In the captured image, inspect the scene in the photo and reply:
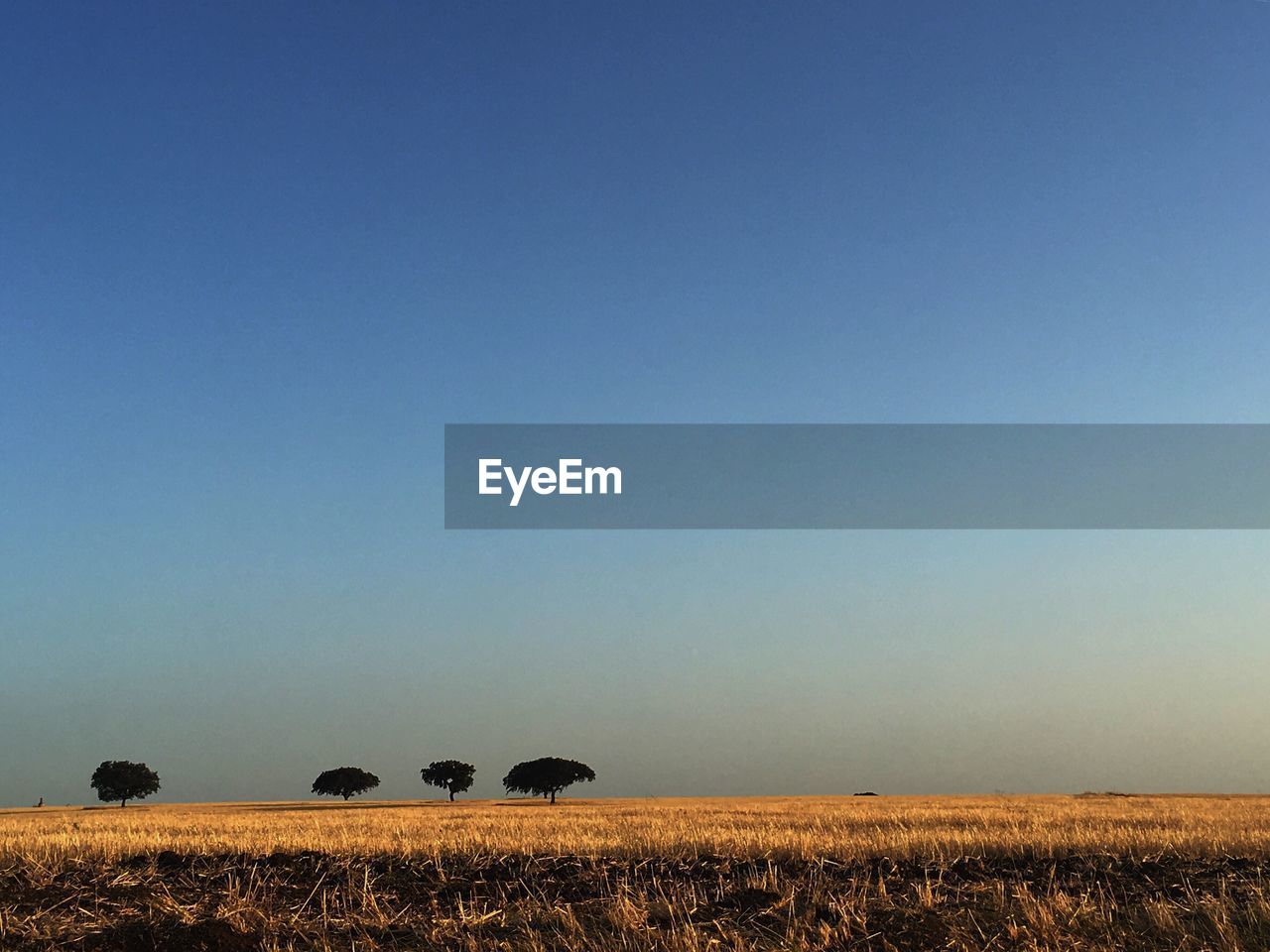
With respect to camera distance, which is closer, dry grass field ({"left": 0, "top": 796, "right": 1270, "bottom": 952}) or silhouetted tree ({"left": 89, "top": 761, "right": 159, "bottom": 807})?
dry grass field ({"left": 0, "top": 796, "right": 1270, "bottom": 952})

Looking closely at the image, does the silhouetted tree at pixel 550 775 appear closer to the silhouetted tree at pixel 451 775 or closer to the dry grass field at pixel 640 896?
the silhouetted tree at pixel 451 775

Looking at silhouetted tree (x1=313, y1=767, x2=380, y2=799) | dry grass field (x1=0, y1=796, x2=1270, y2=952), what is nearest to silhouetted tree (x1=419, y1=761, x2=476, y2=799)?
Result: silhouetted tree (x1=313, y1=767, x2=380, y2=799)

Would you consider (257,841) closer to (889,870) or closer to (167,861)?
(167,861)

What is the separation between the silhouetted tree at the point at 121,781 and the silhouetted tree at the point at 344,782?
1828cm

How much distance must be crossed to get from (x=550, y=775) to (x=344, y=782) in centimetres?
2540

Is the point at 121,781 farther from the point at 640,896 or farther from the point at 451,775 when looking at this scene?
the point at 640,896

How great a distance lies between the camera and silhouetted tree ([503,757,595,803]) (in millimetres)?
122812

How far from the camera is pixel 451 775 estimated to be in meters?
130

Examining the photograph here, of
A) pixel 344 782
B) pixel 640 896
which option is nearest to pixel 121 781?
pixel 344 782

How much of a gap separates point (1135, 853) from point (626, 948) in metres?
13.2

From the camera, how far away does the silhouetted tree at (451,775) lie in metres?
130

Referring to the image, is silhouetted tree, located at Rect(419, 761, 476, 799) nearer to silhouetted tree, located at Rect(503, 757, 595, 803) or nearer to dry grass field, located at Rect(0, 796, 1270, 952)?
silhouetted tree, located at Rect(503, 757, 595, 803)

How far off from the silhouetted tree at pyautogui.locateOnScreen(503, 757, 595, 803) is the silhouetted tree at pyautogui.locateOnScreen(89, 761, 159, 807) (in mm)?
40946

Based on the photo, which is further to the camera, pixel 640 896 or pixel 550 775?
pixel 550 775
